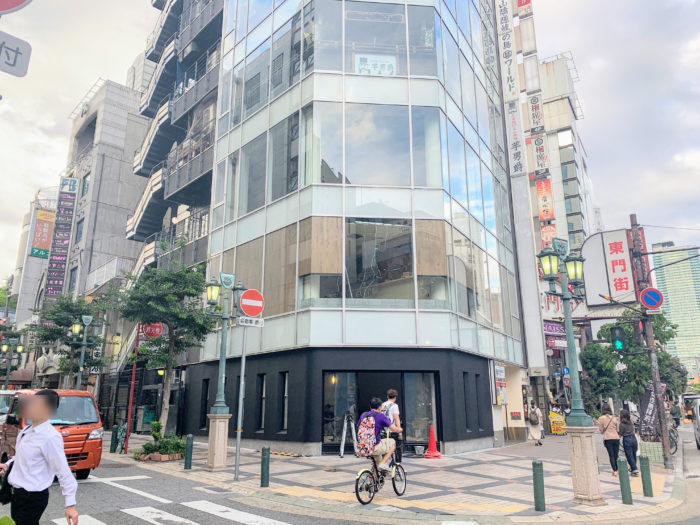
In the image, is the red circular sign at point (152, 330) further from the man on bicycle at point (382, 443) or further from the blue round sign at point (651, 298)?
the blue round sign at point (651, 298)

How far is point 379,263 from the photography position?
57.2ft

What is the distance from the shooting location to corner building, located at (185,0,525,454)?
1673 centimetres

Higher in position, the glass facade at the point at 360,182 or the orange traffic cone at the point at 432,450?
the glass facade at the point at 360,182

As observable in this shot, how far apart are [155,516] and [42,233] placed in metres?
55.2

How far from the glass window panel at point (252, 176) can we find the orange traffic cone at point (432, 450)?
11.2 metres

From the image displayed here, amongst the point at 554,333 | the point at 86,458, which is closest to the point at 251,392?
the point at 86,458

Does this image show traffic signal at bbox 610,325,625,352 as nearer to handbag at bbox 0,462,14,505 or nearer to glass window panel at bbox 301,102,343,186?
glass window panel at bbox 301,102,343,186

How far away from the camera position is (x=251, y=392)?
740 inches

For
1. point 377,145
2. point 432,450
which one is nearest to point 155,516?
point 432,450

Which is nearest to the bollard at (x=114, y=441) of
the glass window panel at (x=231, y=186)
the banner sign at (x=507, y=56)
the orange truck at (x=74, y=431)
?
the orange truck at (x=74, y=431)

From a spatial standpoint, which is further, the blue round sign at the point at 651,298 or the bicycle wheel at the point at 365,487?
the blue round sign at the point at 651,298

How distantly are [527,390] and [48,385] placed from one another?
41675 millimetres

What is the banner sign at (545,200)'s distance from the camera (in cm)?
5731

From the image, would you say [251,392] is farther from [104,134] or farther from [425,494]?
[104,134]
